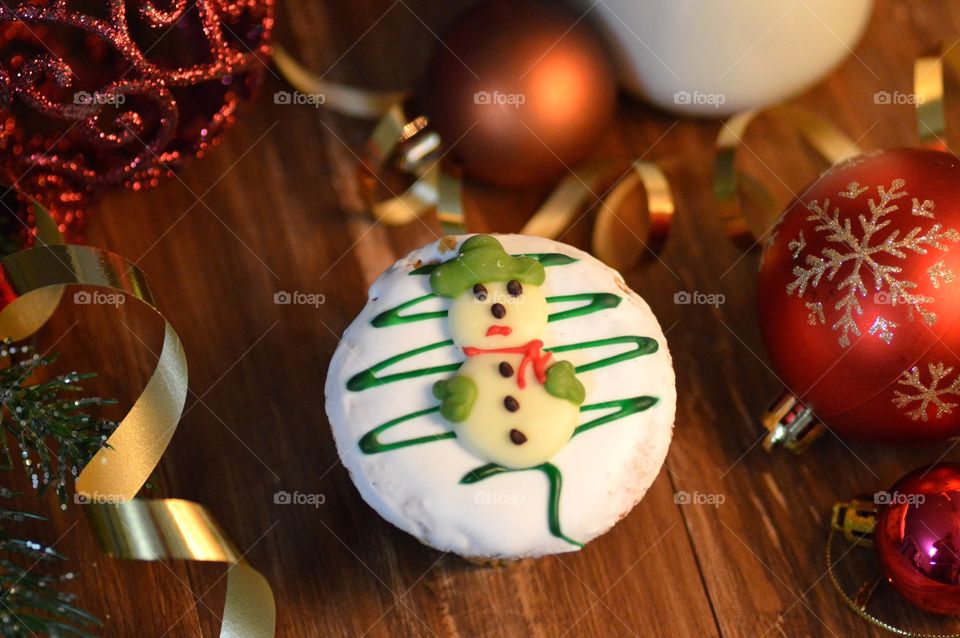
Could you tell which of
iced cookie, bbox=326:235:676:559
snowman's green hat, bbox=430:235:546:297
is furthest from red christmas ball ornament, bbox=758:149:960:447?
snowman's green hat, bbox=430:235:546:297

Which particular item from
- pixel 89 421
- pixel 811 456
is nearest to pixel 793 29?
pixel 811 456

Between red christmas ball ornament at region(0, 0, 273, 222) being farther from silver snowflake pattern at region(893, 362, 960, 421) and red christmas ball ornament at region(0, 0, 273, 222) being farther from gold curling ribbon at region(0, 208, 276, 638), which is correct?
silver snowflake pattern at region(893, 362, 960, 421)

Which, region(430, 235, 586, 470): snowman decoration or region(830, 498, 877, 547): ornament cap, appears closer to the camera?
region(430, 235, 586, 470): snowman decoration

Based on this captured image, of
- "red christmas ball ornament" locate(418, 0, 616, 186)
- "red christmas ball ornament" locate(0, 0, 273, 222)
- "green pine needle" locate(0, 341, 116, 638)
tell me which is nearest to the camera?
"green pine needle" locate(0, 341, 116, 638)

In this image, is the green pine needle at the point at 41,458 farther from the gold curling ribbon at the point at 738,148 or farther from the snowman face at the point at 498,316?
the gold curling ribbon at the point at 738,148

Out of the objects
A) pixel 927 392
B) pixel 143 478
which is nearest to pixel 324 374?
pixel 143 478

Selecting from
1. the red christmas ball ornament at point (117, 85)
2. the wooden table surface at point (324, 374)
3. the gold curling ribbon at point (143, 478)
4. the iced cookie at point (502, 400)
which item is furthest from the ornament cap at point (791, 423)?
the red christmas ball ornament at point (117, 85)
